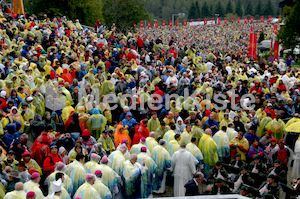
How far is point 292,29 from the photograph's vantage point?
88.1 ft

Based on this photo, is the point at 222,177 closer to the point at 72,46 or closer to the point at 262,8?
the point at 72,46

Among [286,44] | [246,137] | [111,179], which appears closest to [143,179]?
[111,179]

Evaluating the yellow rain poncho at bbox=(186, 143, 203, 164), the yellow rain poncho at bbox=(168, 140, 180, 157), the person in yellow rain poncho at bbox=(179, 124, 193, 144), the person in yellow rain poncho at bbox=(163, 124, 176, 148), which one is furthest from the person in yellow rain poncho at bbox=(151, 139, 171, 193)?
the person in yellow rain poncho at bbox=(179, 124, 193, 144)

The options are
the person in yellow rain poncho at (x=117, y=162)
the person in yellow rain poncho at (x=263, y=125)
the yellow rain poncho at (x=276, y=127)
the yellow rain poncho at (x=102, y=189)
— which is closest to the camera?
the yellow rain poncho at (x=102, y=189)

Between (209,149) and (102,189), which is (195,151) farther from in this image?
(102,189)

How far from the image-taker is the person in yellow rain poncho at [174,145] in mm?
9594

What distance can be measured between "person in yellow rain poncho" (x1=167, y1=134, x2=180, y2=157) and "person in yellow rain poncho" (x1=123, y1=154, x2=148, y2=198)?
127 centimetres

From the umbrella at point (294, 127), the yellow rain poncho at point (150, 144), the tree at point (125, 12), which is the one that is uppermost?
the tree at point (125, 12)

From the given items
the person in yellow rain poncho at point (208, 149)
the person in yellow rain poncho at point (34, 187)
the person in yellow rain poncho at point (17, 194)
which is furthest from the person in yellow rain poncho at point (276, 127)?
the person in yellow rain poncho at point (17, 194)

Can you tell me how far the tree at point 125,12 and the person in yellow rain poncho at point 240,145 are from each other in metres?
36.8

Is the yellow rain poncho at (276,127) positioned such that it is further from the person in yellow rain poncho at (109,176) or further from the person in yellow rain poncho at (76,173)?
the person in yellow rain poncho at (76,173)

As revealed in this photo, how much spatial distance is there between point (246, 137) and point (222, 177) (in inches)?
80.4

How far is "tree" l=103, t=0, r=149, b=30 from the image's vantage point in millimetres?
45531

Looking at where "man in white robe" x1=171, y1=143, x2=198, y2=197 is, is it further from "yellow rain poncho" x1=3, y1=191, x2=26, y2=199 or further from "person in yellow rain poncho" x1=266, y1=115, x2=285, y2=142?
"yellow rain poncho" x1=3, y1=191, x2=26, y2=199
